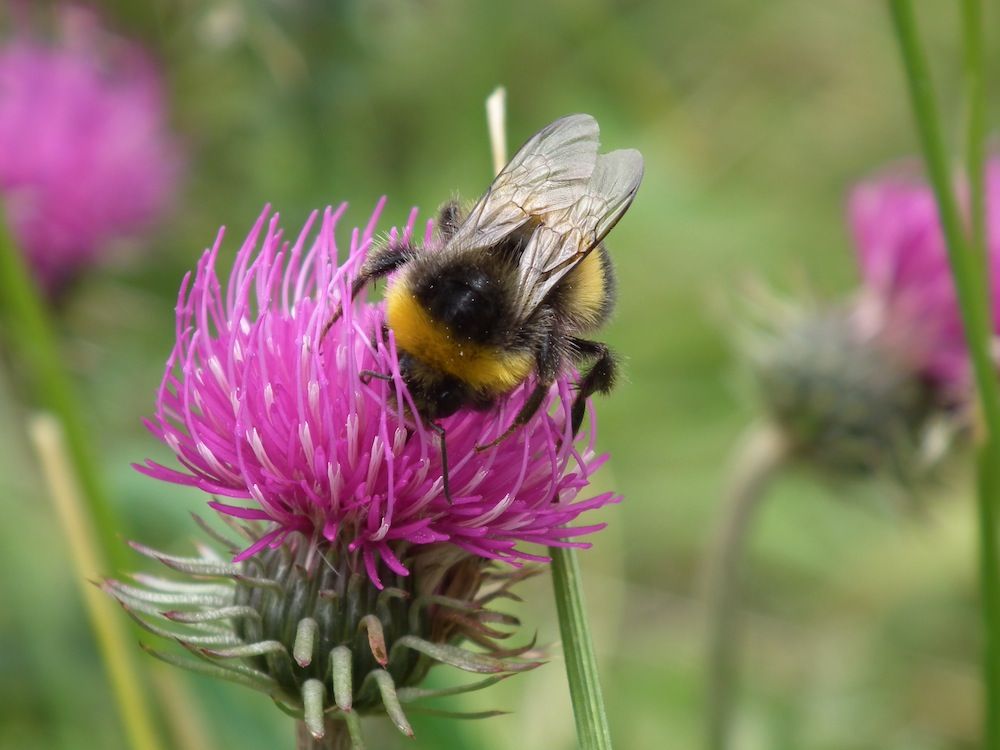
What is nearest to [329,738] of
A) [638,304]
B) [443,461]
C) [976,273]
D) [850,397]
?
[443,461]

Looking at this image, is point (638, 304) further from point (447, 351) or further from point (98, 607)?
point (447, 351)

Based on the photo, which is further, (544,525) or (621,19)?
(621,19)

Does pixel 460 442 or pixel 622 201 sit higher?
pixel 622 201

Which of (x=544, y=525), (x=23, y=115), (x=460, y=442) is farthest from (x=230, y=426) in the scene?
(x=23, y=115)

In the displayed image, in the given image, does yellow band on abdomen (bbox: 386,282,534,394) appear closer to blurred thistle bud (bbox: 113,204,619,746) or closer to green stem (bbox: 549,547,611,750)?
blurred thistle bud (bbox: 113,204,619,746)

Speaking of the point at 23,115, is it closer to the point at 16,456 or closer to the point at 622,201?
the point at 16,456

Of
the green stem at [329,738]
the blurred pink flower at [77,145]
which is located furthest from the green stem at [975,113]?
the blurred pink flower at [77,145]
